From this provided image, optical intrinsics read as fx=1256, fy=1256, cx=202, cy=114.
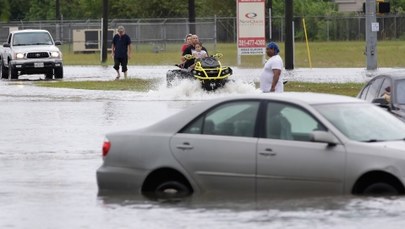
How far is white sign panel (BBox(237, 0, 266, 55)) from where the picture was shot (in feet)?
170

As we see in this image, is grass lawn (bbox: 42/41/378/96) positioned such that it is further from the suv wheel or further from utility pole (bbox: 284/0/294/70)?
utility pole (bbox: 284/0/294/70)

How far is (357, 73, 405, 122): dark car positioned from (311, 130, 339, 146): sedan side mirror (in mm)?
5638

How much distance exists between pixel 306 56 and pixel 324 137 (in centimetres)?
5442

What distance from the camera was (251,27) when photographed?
171 feet

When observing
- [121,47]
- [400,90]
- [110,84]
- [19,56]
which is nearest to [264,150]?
[400,90]

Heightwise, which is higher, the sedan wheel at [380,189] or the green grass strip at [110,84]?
the green grass strip at [110,84]

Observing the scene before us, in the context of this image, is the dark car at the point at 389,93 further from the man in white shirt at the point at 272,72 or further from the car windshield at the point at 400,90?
the man in white shirt at the point at 272,72

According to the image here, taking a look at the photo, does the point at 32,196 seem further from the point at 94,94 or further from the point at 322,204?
the point at 94,94

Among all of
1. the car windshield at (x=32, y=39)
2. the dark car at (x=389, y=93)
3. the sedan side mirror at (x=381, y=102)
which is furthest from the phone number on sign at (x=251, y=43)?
the sedan side mirror at (x=381, y=102)

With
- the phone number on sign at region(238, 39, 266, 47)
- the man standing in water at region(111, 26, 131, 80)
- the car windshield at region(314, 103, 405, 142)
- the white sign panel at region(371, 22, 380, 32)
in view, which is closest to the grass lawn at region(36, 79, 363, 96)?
the man standing in water at region(111, 26, 131, 80)

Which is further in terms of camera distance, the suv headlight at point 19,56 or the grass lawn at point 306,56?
the grass lawn at point 306,56

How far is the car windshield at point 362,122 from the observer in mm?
13031

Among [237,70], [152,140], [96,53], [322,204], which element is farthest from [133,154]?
[96,53]

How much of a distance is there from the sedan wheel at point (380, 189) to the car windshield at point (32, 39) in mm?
35168
